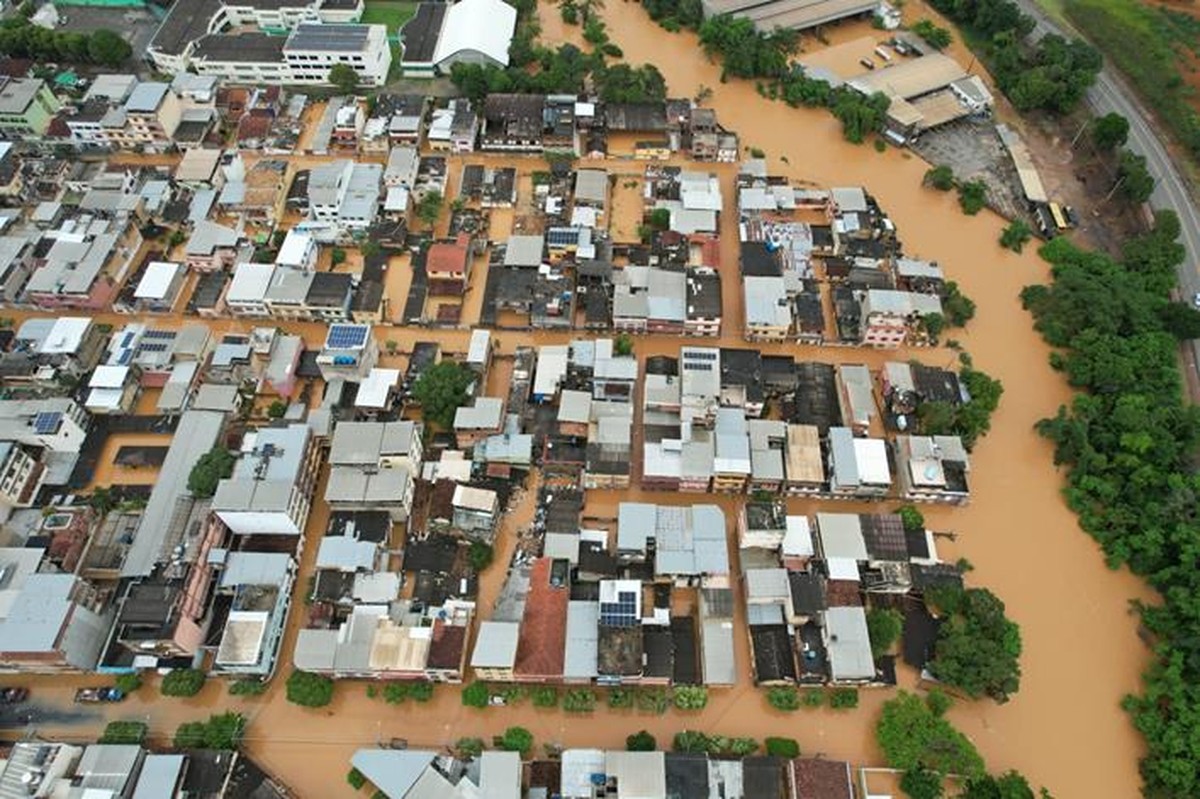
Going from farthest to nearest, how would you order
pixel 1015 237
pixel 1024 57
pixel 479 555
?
pixel 1024 57 < pixel 1015 237 < pixel 479 555

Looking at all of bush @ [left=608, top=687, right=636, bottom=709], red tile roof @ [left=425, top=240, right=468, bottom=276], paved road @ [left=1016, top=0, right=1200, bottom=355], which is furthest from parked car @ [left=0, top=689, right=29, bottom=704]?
paved road @ [left=1016, top=0, right=1200, bottom=355]

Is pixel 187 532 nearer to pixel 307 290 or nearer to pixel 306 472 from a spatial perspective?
pixel 306 472

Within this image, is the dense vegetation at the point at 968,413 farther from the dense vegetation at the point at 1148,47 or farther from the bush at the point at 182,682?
the bush at the point at 182,682

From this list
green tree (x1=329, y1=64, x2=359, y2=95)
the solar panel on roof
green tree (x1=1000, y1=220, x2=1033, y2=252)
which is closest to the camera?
the solar panel on roof

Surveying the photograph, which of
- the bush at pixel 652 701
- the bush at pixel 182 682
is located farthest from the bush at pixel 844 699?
the bush at pixel 182 682

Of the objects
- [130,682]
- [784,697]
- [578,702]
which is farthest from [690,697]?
[130,682]

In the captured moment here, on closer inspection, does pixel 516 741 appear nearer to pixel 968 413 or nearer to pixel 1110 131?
pixel 968 413

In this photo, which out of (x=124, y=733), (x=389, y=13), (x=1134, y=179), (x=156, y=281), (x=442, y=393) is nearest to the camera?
(x=124, y=733)

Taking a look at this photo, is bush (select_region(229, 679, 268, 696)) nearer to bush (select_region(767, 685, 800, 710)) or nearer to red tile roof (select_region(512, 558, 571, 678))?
red tile roof (select_region(512, 558, 571, 678))
